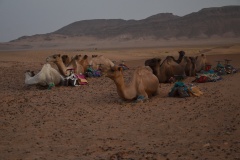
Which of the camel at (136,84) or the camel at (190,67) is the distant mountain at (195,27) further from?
the camel at (136,84)

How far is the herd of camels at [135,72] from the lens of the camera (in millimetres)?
10375

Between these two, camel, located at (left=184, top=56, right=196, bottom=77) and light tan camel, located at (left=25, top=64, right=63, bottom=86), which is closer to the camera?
light tan camel, located at (left=25, top=64, right=63, bottom=86)

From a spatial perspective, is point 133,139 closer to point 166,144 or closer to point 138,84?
point 166,144

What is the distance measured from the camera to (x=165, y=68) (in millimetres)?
14914

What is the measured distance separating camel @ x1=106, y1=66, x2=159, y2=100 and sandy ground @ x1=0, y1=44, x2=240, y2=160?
0.35m

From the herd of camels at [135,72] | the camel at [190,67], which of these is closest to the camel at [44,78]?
the herd of camels at [135,72]

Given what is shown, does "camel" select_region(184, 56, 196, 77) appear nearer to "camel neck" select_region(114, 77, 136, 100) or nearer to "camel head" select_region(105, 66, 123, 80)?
"camel neck" select_region(114, 77, 136, 100)

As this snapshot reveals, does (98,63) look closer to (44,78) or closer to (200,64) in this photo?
(200,64)

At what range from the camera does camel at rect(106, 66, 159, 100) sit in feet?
33.1

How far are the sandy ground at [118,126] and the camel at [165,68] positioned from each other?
8.00ft

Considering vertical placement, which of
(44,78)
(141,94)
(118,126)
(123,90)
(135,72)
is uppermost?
(135,72)

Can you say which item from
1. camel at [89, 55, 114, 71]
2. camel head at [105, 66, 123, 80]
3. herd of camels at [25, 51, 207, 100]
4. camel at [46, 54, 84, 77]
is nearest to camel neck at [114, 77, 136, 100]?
herd of camels at [25, 51, 207, 100]

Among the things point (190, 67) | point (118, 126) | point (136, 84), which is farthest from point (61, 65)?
point (118, 126)

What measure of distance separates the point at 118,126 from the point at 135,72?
327 cm
